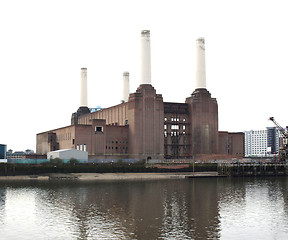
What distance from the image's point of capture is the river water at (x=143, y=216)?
32062mm

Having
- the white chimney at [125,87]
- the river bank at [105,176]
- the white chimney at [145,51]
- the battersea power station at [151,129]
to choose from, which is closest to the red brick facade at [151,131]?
the battersea power station at [151,129]

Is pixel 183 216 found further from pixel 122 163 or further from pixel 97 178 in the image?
pixel 122 163

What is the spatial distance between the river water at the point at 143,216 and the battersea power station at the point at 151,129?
2354 inches

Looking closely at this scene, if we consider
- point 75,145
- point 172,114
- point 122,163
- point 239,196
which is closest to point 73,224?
point 239,196

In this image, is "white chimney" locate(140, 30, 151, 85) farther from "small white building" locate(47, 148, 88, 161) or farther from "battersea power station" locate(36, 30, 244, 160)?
"small white building" locate(47, 148, 88, 161)

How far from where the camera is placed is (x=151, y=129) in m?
121

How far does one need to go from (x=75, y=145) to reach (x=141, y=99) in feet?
79.5

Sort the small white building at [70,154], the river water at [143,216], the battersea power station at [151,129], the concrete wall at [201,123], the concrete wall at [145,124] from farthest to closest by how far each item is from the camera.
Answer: the concrete wall at [201,123], the concrete wall at [145,124], the battersea power station at [151,129], the small white building at [70,154], the river water at [143,216]

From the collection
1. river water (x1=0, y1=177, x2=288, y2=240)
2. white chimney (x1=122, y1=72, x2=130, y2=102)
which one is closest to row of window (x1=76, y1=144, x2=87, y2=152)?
white chimney (x1=122, y1=72, x2=130, y2=102)

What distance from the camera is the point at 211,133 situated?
131m

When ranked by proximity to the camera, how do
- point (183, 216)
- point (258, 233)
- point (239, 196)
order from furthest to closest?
point (239, 196), point (183, 216), point (258, 233)

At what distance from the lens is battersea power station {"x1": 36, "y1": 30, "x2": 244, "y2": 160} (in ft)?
392

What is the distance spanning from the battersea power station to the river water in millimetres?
59785

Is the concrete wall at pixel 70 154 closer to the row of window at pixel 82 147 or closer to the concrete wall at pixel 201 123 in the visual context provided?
the row of window at pixel 82 147
